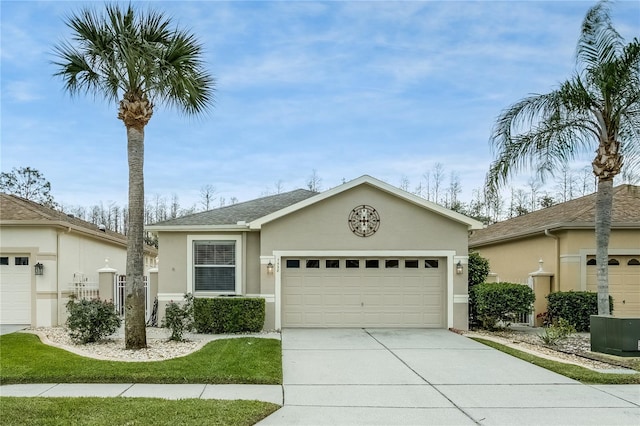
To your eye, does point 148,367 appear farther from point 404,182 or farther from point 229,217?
point 404,182

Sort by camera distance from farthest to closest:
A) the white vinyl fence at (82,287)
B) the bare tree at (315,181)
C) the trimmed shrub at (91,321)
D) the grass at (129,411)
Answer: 1. the bare tree at (315,181)
2. the white vinyl fence at (82,287)
3. the trimmed shrub at (91,321)
4. the grass at (129,411)

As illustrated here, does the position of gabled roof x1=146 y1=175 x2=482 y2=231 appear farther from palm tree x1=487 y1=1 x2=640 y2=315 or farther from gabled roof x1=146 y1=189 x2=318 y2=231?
palm tree x1=487 y1=1 x2=640 y2=315

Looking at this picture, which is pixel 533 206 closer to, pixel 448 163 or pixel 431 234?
pixel 448 163

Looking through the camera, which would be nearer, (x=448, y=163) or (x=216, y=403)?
(x=216, y=403)

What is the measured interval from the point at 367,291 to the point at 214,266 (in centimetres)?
441

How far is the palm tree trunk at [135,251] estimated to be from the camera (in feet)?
33.5

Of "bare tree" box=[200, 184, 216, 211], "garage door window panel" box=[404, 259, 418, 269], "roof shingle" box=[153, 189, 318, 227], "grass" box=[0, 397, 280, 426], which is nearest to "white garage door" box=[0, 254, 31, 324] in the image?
"roof shingle" box=[153, 189, 318, 227]

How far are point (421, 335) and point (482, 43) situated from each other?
854 cm

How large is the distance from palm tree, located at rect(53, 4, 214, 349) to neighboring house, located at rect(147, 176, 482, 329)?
390 centimetres

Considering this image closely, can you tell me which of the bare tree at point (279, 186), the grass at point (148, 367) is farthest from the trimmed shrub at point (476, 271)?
the bare tree at point (279, 186)

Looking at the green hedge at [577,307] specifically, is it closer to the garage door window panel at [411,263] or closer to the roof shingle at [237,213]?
the garage door window panel at [411,263]

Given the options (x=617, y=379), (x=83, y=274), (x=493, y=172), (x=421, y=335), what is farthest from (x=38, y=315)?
(x=617, y=379)

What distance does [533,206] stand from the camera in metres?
35.7

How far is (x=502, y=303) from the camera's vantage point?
1362cm
